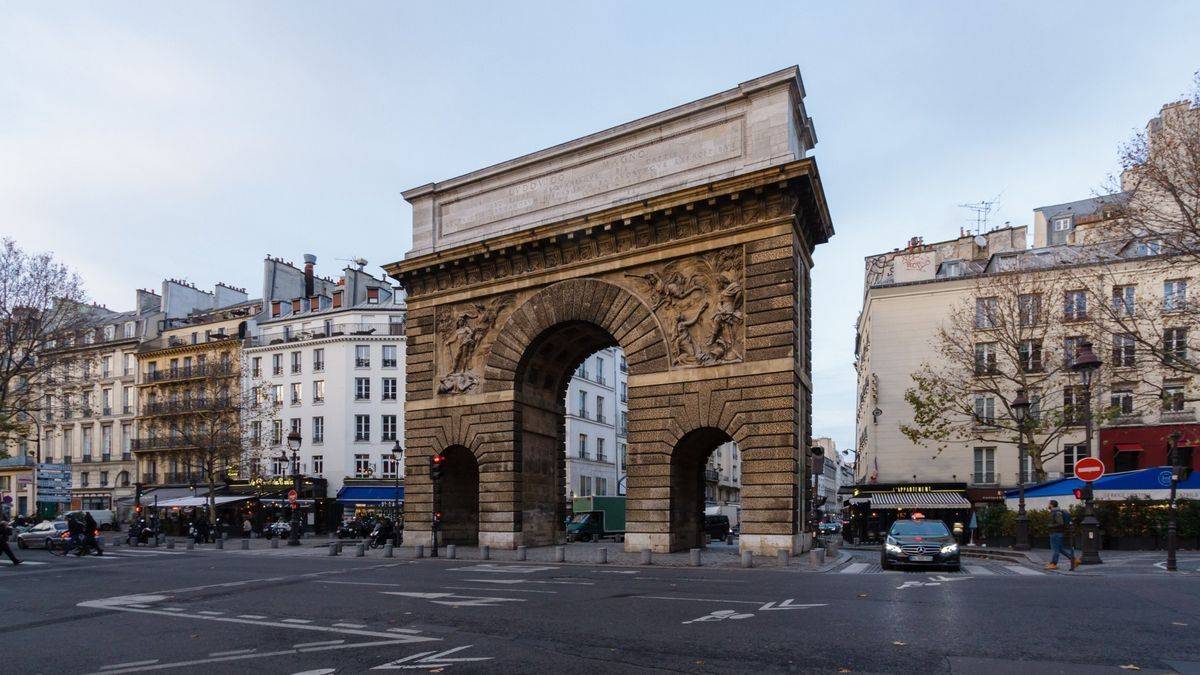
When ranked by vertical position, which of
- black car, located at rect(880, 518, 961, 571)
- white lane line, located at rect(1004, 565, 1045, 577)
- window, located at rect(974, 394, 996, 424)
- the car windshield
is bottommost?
white lane line, located at rect(1004, 565, 1045, 577)

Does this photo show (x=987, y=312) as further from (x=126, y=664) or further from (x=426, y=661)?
(x=126, y=664)

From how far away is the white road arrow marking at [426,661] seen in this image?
28.6 feet

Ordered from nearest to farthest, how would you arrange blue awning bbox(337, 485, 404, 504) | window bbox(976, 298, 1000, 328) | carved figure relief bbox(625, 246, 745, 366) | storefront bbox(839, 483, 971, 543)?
carved figure relief bbox(625, 246, 745, 366), window bbox(976, 298, 1000, 328), storefront bbox(839, 483, 971, 543), blue awning bbox(337, 485, 404, 504)

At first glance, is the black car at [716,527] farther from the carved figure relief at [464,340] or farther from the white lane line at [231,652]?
the white lane line at [231,652]

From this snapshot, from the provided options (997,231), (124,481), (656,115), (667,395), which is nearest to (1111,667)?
(667,395)

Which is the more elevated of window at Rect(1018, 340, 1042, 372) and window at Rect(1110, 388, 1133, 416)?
window at Rect(1018, 340, 1042, 372)

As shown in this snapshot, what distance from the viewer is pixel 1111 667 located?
26.5ft

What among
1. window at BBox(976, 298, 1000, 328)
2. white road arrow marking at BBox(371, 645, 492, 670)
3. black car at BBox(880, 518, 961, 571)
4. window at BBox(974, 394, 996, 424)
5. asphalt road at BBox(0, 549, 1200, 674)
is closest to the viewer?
white road arrow marking at BBox(371, 645, 492, 670)

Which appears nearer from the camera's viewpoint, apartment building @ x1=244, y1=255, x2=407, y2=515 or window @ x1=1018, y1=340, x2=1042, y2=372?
window @ x1=1018, y1=340, x2=1042, y2=372

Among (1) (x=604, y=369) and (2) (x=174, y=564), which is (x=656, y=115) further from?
(1) (x=604, y=369)

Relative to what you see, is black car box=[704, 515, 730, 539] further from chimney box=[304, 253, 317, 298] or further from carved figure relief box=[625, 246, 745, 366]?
chimney box=[304, 253, 317, 298]

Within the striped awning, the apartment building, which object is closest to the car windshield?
the striped awning

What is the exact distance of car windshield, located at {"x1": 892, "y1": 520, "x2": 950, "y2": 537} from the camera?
21.9 metres

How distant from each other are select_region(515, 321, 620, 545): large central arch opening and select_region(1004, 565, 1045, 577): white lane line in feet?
47.9
